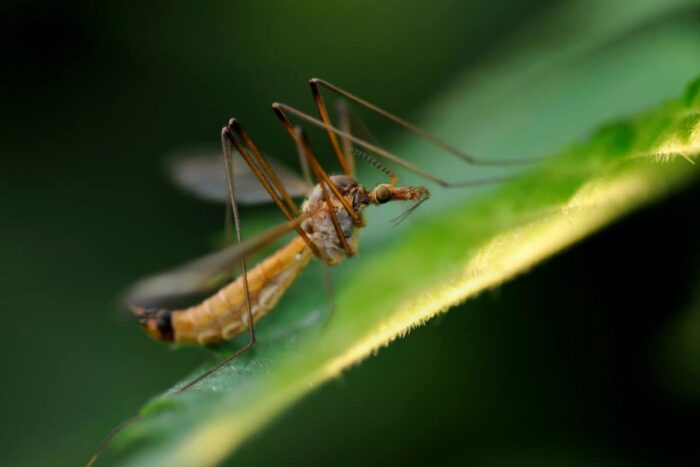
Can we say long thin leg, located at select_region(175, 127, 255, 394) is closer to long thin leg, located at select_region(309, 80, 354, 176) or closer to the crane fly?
the crane fly

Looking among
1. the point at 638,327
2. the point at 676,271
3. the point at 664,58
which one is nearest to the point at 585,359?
the point at 638,327

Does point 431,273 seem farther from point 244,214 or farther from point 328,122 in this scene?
point 244,214

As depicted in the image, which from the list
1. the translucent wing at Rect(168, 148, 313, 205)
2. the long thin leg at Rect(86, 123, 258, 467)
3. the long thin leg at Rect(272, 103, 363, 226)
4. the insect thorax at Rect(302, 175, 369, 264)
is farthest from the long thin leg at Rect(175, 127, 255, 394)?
the translucent wing at Rect(168, 148, 313, 205)

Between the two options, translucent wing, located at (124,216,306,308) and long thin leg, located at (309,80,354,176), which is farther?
long thin leg, located at (309,80,354,176)

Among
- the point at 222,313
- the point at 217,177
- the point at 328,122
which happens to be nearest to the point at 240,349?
the point at 222,313

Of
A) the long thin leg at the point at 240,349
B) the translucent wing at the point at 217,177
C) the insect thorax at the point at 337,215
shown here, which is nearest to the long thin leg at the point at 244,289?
the long thin leg at the point at 240,349
